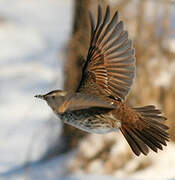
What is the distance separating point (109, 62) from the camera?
14.8ft

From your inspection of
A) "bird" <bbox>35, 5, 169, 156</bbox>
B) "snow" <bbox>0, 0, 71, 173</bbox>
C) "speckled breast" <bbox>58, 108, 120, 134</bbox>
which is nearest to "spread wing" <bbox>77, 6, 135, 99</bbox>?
"bird" <bbox>35, 5, 169, 156</bbox>

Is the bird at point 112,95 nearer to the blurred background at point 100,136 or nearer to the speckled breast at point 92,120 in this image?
the speckled breast at point 92,120

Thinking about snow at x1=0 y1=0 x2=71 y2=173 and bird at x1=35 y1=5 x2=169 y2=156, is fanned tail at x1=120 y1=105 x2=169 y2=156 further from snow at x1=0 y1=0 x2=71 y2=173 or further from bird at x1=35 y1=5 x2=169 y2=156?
snow at x1=0 y1=0 x2=71 y2=173

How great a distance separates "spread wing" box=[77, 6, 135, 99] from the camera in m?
4.27

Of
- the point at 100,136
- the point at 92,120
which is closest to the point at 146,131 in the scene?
the point at 92,120

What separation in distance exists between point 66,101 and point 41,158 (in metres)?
5.33

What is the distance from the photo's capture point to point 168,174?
6824mm

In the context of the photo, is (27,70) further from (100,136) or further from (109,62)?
(109,62)

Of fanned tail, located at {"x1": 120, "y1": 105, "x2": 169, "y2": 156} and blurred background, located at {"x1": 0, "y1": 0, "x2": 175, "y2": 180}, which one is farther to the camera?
blurred background, located at {"x1": 0, "y1": 0, "x2": 175, "y2": 180}

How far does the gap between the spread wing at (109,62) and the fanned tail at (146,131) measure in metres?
0.36

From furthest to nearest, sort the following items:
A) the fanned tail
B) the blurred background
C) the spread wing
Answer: the blurred background, the spread wing, the fanned tail

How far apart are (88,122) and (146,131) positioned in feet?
1.36

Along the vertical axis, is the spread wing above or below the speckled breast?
above

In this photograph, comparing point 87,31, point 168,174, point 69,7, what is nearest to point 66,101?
point 168,174
